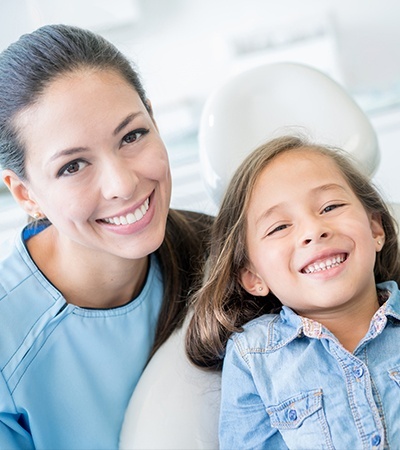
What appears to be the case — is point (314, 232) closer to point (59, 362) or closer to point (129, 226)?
point (129, 226)

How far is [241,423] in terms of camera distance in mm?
1116

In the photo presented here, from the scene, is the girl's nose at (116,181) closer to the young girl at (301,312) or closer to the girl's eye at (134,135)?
the girl's eye at (134,135)

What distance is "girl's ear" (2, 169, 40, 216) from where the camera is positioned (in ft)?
3.84

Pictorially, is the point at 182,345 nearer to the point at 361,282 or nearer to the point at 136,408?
the point at 136,408

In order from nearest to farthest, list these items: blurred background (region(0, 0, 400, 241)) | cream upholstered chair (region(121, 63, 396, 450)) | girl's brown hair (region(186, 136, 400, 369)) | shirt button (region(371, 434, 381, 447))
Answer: shirt button (region(371, 434, 381, 447))
girl's brown hair (region(186, 136, 400, 369))
cream upholstered chair (region(121, 63, 396, 450))
blurred background (region(0, 0, 400, 241))

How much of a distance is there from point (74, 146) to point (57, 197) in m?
0.10

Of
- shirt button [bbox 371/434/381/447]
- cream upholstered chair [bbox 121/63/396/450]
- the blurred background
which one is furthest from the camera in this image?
the blurred background

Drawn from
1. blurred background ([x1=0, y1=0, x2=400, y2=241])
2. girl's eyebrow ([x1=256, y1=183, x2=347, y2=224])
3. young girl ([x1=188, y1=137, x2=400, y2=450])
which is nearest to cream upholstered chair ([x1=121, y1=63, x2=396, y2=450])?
young girl ([x1=188, y1=137, x2=400, y2=450])

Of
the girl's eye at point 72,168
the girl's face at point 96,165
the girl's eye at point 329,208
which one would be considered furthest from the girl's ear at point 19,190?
the girl's eye at point 329,208

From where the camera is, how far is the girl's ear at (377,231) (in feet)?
3.97

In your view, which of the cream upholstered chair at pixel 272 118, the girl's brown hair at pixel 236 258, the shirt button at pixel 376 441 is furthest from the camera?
the cream upholstered chair at pixel 272 118

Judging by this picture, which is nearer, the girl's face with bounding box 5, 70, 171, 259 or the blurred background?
the girl's face with bounding box 5, 70, 171, 259

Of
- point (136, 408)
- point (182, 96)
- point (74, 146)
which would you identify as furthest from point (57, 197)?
point (182, 96)

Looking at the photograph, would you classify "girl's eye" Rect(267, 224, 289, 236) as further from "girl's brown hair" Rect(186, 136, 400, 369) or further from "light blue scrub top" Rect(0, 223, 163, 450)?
"light blue scrub top" Rect(0, 223, 163, 450)
